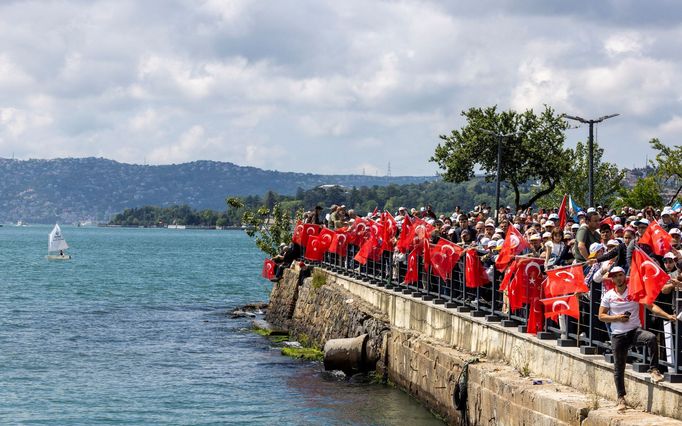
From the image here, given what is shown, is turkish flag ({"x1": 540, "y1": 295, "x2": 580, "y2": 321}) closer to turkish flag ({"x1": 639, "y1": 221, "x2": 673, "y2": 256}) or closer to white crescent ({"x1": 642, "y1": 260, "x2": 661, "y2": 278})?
turkish flag ({"x1": 639, "y1": 221, "x2": 673, "y2": 256})

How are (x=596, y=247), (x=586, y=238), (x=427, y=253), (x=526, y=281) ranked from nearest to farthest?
(x=596, y=247), (x=586, y=238), (x=526, y=281), (x=427, y=253)

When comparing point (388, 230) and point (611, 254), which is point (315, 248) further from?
point (611, 254)

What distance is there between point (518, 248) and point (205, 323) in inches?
1004

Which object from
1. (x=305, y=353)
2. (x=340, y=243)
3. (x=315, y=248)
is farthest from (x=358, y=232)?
(x=315, y=248)

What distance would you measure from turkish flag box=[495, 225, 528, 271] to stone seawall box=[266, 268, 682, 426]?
1.16 metres

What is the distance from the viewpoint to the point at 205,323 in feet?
138

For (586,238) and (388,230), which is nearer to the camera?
(586,238)

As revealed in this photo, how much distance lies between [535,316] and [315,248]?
1894 centimetres

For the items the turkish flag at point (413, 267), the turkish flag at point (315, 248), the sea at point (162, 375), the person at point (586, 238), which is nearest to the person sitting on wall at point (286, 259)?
the sea at point (162, 375)

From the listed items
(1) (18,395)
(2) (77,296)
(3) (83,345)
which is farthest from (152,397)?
(2) (77,296)

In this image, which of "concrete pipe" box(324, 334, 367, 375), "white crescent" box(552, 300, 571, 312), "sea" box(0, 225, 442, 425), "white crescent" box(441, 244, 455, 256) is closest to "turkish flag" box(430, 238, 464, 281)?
"white crescent" box(441, 244, 455, 256)

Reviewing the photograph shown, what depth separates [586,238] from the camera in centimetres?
1656

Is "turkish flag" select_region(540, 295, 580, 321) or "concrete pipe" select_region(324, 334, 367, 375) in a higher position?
"turkish flag" select_region(540, 295, 580, 321)

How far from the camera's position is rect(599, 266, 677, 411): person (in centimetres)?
1322
